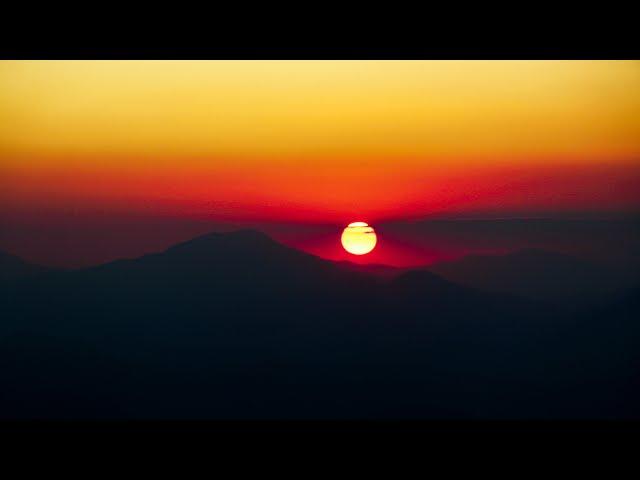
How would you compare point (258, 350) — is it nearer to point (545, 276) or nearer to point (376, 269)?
point (376, 269)

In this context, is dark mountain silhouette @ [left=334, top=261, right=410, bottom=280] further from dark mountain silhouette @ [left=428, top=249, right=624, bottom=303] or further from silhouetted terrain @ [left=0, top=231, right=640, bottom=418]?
dark mountain silhouette @ [left=428, top=249, right=624, bottom=303]

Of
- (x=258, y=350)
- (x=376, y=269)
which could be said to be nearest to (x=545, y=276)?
(x=376, y=269)

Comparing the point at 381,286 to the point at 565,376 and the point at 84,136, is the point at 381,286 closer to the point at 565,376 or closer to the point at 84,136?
the point at 565,376

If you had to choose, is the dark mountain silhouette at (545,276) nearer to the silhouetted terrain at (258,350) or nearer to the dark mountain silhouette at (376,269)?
the silhouetted terrain at (258,350)

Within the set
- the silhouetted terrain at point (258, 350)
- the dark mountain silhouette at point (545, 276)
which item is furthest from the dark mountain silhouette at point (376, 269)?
the dark mountain silhouette at point (545, 276)

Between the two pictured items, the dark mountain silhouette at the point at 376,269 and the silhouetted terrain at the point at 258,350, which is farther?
the dark mountain silhouette at the point at 376,269
